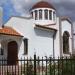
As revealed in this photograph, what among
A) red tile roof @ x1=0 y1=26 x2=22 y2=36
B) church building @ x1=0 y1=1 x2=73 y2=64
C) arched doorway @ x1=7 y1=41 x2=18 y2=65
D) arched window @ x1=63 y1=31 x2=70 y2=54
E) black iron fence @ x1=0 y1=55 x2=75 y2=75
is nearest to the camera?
black iron fence @ x1=0 y1=55 x2=75 y2=75

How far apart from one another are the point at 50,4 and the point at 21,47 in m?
13.3

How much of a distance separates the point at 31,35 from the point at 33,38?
1.58 ft

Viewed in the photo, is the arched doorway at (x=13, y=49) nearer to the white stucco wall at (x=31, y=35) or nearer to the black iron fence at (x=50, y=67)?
the white stucco wall at (x=31, y=35)

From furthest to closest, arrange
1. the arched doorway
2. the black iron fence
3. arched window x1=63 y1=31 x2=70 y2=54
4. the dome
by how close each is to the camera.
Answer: the dome, arched window x1=63 y1=31 x2=70 y2=54, the arched doorway, the black iron fence

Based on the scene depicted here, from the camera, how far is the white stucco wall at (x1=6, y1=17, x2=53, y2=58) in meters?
33.1

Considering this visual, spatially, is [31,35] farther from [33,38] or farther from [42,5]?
[42,5]

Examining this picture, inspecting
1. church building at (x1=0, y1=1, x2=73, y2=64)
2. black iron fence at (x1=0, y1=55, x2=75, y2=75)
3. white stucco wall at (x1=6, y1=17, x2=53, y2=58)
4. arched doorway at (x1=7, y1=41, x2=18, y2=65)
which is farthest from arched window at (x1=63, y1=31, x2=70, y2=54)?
black iron fence at (x1=0, y1=55, x2=75, y2=75)

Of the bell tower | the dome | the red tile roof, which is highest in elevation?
the dome

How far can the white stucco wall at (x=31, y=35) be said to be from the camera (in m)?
33.1

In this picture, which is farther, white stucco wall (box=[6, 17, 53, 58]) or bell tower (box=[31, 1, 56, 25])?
bell tower (box=[31, 1, 56, 25])

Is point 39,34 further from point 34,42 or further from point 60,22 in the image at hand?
point 60,22

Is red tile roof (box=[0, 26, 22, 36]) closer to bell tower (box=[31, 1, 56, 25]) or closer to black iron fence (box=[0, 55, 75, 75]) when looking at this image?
bell tower (box=[31, 1, 56, 25])

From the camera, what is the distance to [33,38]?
3356cm

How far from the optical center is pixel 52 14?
1683 inches
